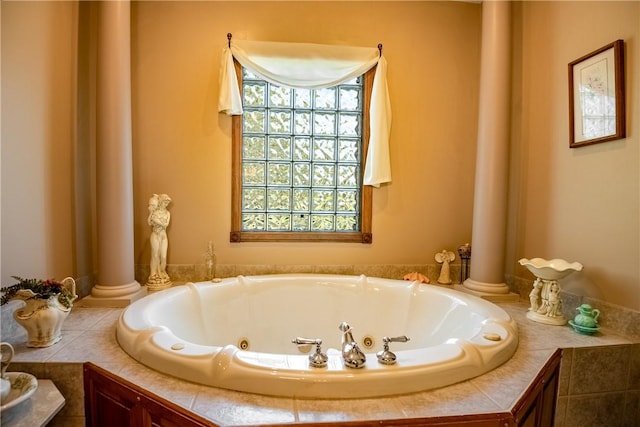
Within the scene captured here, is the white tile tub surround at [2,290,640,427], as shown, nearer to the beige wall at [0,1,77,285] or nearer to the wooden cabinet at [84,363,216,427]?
the wooden cabinet at [84,363,216,427]

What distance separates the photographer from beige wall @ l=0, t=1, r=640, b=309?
1546 millimetres

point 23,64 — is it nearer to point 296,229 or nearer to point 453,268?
point 296,229

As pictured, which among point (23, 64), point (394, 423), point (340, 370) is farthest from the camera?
point (23, 64)

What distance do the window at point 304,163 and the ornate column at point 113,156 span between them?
0.69 metres

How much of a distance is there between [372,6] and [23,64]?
80.7 inches

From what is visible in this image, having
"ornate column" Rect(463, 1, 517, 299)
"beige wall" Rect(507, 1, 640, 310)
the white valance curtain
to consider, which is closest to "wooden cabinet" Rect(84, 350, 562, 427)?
"beige wall" Rect(507, 1, 640, 310)

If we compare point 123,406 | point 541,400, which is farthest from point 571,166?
point 123,406

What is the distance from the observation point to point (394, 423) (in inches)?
35.2

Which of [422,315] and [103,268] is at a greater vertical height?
[103,268]

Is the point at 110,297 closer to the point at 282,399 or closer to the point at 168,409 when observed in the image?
the point at 168,409

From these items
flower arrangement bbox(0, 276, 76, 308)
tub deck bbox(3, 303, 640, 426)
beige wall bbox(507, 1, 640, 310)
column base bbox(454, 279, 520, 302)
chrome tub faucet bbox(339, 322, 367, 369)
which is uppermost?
beige wall bbox(507, 1, 640, 310)

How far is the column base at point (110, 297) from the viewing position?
1777 millimetres

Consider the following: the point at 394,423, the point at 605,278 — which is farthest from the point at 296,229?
the point at 605,278

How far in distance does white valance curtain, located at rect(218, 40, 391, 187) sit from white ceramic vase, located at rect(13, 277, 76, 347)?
1.42m
